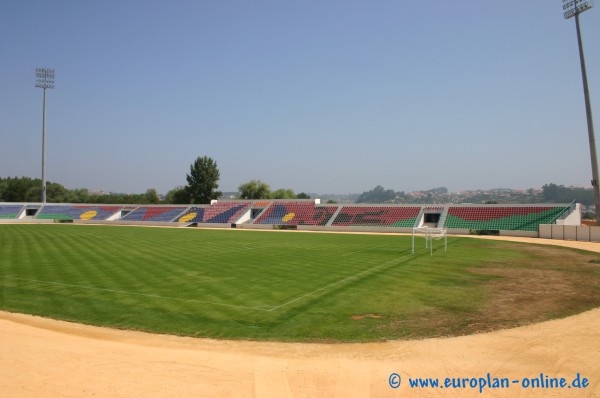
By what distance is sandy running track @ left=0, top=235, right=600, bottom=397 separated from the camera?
22.6 feet

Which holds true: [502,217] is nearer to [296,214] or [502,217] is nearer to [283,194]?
[296,214]

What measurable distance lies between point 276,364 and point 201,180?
87440mm

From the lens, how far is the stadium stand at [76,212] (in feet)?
244

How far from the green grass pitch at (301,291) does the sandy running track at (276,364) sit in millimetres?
822

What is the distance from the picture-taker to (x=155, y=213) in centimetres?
7481

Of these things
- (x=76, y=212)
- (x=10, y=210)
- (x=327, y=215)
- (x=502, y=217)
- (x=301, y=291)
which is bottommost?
(x=301, y=291)

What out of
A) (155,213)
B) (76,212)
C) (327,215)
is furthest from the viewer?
(76,212)

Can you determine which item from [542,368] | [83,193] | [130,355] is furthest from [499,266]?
[83,193]

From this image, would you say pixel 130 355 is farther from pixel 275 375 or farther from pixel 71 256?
pixel 71 256

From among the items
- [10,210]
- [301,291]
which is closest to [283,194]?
[10,210]

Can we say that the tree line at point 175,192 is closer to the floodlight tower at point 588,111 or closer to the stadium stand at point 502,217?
the stadium stand at point 502,217

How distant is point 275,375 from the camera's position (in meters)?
7.62

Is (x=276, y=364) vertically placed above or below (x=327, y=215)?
below

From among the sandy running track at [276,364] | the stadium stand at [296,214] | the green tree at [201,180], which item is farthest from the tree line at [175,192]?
the sandy running track at [276,364]
